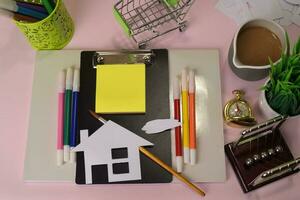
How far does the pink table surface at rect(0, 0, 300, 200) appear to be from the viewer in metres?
0.61

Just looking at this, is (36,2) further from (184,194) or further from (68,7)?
(184,194)

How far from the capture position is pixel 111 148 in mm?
625

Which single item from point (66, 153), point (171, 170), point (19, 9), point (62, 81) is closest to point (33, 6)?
point (19, 9)

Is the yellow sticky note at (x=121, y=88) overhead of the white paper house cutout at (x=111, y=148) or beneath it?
overhead

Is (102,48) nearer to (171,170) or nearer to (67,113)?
(67,113)

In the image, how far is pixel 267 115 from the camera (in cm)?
62

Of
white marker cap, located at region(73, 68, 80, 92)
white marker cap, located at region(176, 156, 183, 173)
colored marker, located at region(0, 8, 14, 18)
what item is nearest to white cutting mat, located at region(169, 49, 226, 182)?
white marker cap, located at region(176, 156, 183, 173)

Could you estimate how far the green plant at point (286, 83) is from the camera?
541mm

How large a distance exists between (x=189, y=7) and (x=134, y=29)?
12cm

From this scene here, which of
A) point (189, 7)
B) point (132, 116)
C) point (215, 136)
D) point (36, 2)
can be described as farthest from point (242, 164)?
point (36, 2)

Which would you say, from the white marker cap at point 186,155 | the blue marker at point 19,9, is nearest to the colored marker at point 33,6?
the blue marker at point 19,9

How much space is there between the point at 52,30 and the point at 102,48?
10cm

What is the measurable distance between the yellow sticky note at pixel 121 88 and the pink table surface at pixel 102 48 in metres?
0.06

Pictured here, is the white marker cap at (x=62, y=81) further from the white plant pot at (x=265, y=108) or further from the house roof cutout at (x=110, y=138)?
the white plant pot at (x=265, y=108)
